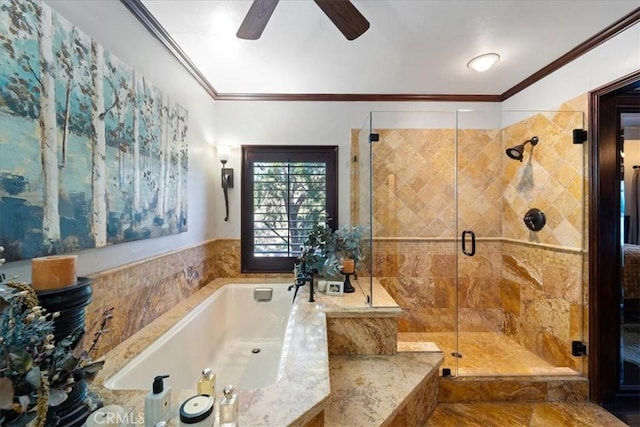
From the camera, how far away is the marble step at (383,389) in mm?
1368

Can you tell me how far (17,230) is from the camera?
0.97 meters

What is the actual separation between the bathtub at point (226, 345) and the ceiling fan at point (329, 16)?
5.66 feet

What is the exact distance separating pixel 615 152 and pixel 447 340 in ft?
6.39

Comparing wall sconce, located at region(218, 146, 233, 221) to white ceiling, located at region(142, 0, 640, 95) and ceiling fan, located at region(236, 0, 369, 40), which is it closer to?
white ceiling, located at region(142, 0, 640, 95)

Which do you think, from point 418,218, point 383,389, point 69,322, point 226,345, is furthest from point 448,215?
point 69,322

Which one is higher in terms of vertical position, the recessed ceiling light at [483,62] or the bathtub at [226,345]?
the recessed ceiling light at [483,62]

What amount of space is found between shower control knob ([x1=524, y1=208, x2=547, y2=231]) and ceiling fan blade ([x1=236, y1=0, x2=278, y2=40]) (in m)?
2.53

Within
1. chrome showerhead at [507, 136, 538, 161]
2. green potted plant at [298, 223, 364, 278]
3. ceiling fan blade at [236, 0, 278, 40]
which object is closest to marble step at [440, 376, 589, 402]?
green potted plant at [298, 223, 364, 278]

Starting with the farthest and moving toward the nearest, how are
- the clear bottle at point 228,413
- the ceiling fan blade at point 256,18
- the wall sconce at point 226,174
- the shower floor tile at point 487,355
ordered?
1. the wall sconce at point 226,174
2. the shower floor tile at point 487,355
3. the ceiling fan blade at point 256,18
4. the clear bottle at point 228,413

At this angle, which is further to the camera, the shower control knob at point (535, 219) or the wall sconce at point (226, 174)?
the wall sconce at point (226, 174)

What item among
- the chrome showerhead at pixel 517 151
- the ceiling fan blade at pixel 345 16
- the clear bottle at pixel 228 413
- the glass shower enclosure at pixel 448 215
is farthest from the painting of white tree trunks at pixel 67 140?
the chrome showerhead at pixel 517 151

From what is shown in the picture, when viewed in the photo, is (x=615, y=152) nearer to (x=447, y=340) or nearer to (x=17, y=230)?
(x=447, y=340)

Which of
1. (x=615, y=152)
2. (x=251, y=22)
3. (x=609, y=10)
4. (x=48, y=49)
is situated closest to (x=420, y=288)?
(x=615, y=152)

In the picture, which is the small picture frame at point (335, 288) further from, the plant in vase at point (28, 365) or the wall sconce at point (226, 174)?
the plant in vase at point (28, 365)
